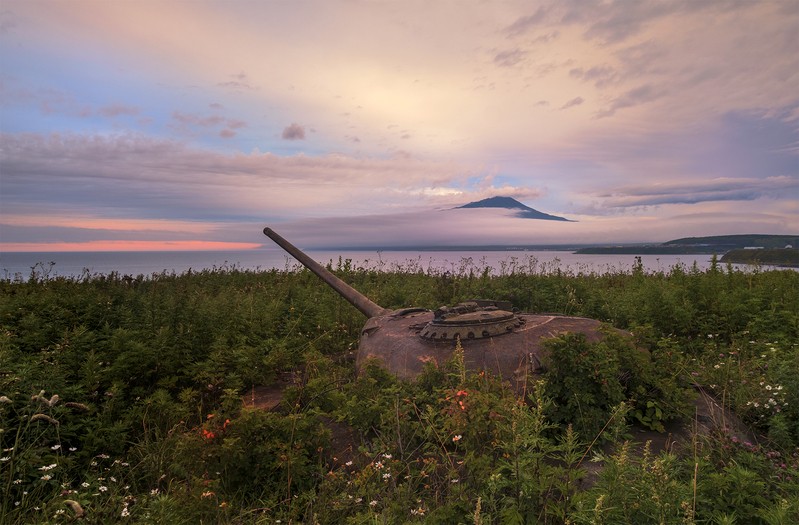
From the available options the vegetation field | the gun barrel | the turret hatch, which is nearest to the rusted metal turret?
the turret hatch

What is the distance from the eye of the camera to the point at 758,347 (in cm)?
607

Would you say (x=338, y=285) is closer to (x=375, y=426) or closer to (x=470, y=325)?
(x=470, y=325)

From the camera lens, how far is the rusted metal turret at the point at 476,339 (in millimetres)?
4465

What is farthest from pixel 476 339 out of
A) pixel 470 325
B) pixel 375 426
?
pixel 375 426

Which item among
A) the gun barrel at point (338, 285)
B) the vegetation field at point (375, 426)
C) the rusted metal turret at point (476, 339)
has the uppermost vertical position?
the gun barrel at point (338, 285)

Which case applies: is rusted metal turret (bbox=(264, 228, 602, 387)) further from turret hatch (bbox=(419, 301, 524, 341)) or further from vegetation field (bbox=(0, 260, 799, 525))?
vegetation field (bbox=(0, 260, 799, 525))

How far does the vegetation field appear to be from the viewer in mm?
2508

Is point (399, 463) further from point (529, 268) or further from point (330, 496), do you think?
point (529, 268)

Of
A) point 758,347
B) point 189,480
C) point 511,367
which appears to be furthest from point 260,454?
point 758,347

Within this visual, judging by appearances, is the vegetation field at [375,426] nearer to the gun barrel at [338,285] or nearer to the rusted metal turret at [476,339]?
the rusted metal turret at [476,339]

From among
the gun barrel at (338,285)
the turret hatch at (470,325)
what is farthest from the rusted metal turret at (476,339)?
the gun barrel at (338,285)

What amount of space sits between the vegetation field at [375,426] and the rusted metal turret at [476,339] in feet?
1.26

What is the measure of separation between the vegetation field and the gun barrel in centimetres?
90

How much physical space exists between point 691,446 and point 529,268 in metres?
9.15
